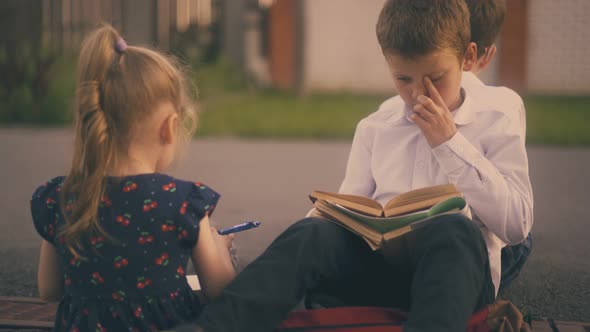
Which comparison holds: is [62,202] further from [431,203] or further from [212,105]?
[212,105]

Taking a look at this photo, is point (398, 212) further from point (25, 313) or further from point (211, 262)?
point (25, 313)

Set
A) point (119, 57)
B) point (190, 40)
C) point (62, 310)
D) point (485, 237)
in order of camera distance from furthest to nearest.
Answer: point (190, 40) → point (485, 237) → point (62, 310) → point (119, 57)

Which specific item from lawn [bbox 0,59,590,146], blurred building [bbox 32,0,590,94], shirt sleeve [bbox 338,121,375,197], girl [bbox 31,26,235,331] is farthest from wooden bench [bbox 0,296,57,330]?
blurred building [bbox 32,0,590,94]

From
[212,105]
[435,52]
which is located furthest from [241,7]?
[435,52]

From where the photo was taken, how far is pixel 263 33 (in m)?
15.0

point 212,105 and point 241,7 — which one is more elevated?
point 241,7

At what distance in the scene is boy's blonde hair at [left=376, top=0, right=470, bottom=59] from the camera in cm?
283

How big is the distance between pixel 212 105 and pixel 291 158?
373 cm

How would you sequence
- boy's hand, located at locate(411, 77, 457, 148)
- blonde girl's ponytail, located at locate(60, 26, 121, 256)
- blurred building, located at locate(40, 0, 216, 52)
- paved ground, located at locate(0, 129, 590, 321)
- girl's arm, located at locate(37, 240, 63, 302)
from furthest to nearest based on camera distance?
blurred building, located at locate(40, 0, 216, 52) < paved ground, located at locate(0, 129, 590, 321) < boy's hand, located at locate(411, 77, 457, 148) < girl's arm, located at locate(37, 240, 63, 302) < blonde girl's ponytail, located at locate(60, 26, 121, 256)

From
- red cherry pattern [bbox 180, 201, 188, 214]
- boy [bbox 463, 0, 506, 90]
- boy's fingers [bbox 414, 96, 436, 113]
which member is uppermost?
boy [bbox 463, 0, 506, 90]

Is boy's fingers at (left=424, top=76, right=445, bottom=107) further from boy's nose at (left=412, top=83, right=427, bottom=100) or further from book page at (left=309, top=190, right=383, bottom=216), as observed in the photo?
book page at (left=309, top=190, right=383, bottom=216)

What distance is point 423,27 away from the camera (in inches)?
111

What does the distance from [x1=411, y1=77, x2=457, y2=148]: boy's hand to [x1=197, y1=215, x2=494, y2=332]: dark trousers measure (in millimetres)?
321

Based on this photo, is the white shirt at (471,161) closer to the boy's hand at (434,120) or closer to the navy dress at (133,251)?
the boy's hand at (434,120)
